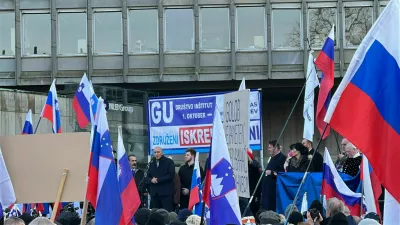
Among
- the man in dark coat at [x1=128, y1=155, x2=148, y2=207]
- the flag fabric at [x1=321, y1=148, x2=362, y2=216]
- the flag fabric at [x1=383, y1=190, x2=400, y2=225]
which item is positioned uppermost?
the flag fabric at [x1=383, y1=190, x2=400, y2=225]

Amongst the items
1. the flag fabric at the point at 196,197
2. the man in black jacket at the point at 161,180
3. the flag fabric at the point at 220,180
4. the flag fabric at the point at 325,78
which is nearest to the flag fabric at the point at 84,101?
the man in black jacket at the point at 161,180

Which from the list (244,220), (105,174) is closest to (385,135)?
(105,174)

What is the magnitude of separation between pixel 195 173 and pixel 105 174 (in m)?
5.56

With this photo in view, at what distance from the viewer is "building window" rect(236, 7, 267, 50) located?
40.4 m

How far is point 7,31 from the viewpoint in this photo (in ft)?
134

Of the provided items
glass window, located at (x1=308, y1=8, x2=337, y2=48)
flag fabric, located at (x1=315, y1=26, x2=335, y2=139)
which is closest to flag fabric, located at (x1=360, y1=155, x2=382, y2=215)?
flag fabric, located at (x1=315, y1=26, x2=335, y2=139)

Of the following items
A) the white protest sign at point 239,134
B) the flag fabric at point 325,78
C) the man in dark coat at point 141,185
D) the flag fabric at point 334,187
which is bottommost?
the man in dark coat at point 141,185

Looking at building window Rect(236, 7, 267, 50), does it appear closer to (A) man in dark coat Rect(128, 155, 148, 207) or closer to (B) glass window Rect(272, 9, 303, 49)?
(B) glass window Rect(272, 9, 303, 49)

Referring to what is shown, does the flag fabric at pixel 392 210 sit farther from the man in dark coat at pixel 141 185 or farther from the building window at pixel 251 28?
the building window at pixel 251 28

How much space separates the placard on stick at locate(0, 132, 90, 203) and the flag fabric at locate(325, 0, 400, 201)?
157 inches

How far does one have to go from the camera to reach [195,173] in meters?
15.3

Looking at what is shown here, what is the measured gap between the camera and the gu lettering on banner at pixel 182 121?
62.0 feet

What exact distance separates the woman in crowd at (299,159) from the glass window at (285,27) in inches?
980

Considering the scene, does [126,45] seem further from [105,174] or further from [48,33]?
[105,174]
